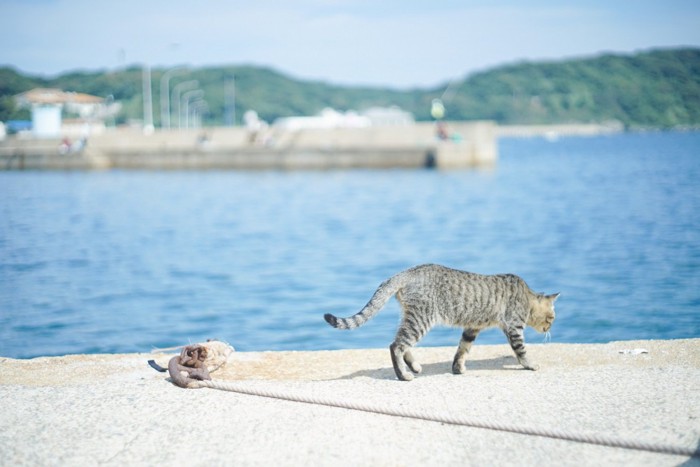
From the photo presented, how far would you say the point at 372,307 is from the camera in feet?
24.4

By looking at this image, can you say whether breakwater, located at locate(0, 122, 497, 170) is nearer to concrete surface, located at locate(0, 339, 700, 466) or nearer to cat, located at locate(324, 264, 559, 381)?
cat, located at locate(324, 264, 559, 381)

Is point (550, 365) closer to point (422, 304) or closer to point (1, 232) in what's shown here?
point (422, 304)

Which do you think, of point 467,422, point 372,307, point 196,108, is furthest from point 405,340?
point 196,108

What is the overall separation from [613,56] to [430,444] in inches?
5868

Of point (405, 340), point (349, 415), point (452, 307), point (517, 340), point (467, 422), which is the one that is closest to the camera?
point (467, 422)

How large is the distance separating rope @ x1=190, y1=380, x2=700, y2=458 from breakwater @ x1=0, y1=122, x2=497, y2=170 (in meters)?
46.4

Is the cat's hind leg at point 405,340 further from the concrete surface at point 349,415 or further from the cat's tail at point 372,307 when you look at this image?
the cat's tail at point 372,307

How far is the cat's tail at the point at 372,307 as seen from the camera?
7.21 metres

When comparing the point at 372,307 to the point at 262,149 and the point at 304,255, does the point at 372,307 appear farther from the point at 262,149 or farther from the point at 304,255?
the point at 262,149

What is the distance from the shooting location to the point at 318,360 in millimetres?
9219

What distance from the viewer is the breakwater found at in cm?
5466

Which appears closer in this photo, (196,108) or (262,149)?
(262,149)

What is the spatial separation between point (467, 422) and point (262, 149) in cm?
5166

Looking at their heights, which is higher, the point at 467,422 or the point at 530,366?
the point at 467,422
